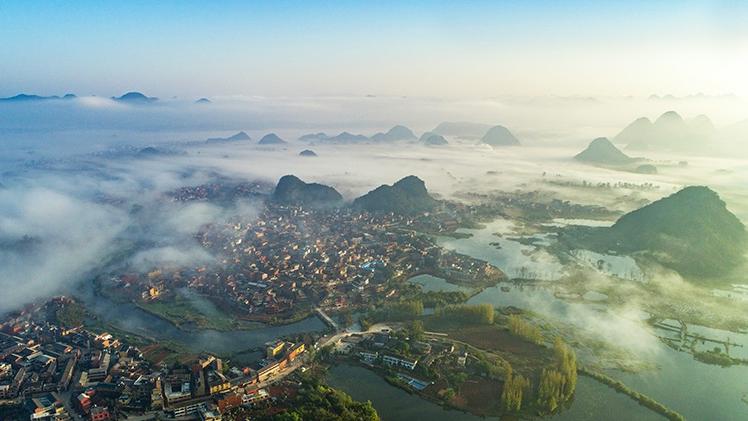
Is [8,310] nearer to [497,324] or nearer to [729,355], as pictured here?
[497,324]

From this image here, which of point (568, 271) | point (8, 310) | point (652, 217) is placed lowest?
point (8, 310)

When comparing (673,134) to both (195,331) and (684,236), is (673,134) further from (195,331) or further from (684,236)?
(195,331)

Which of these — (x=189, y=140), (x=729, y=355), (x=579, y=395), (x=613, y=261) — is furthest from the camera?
(x=189, y=140)

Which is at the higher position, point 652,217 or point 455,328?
point 652,217

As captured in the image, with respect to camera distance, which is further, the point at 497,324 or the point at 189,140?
the point at 189,140

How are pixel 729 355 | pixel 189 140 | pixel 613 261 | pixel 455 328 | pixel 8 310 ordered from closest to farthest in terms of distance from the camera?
pixel 729 355 < pixel 455 328 < pixel 8 310 < pixel 613 261 < pixel 189 140

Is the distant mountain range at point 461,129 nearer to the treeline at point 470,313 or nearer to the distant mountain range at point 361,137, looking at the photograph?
the distant mountain range at point 361,137

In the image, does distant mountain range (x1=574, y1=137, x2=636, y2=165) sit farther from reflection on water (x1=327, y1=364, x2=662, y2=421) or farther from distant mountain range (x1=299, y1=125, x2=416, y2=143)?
reflection on water (x1=327, y1=364, x2=662, y2=421)

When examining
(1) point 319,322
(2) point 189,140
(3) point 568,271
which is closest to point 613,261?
(3) point 568,271
